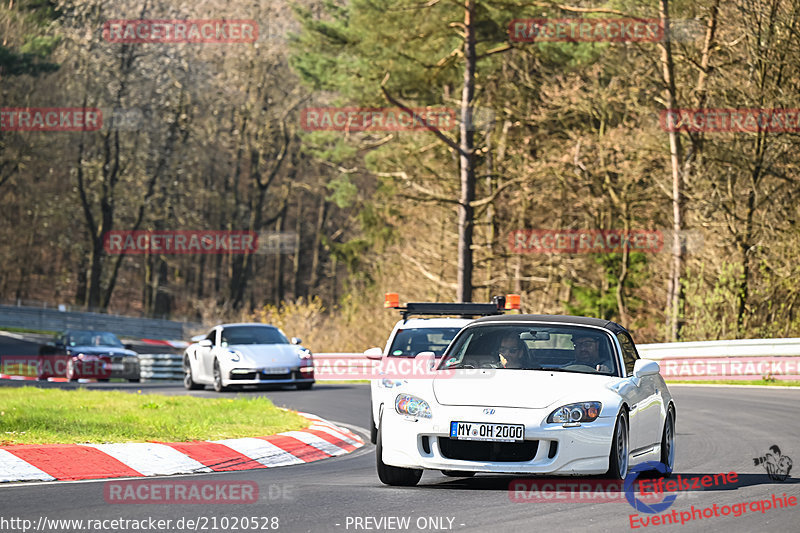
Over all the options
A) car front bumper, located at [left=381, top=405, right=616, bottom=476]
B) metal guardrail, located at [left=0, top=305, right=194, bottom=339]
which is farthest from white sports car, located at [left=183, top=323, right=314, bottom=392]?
metal guardrail, located at [left=0, top=305, right=194, bottom=339]

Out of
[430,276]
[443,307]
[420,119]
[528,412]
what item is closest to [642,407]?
[528,412]

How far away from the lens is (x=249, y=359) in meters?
25.5

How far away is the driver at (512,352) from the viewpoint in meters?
10.5

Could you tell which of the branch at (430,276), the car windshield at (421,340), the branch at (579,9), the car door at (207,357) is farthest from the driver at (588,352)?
the branch at (430,276)

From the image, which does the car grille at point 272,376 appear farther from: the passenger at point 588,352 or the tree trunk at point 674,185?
the passenger at point 588,352

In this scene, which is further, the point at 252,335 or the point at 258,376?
the point at 252,335

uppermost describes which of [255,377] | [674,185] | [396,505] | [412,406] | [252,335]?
[674,185]

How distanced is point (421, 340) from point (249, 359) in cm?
1013

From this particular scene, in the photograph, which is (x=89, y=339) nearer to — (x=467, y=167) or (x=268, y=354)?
(x=268, y=354)

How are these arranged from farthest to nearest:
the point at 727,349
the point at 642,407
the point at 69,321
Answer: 1. the point at 69,321
2. the point at 727,349
3. the point at 642,407

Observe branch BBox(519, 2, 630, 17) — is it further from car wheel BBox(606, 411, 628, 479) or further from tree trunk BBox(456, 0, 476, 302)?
car wheel BBox(606, 411, 628, 479)

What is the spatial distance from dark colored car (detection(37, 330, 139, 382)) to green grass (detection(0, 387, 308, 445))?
1141 centimetres

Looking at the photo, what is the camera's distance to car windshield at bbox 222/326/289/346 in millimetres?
26578

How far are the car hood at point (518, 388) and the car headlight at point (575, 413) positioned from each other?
57 millimetres
